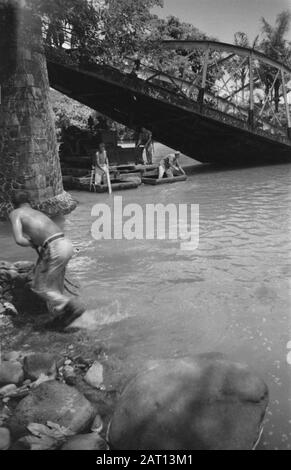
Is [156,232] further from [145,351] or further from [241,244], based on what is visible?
[145,351]

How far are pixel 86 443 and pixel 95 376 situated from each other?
934 mm

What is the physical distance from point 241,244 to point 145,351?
15.0 ft

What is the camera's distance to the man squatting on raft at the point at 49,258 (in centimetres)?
502

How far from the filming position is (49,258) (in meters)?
5.00

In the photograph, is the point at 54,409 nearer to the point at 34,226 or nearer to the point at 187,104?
the point at 34,226

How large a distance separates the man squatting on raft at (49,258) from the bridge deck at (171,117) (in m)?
13.2

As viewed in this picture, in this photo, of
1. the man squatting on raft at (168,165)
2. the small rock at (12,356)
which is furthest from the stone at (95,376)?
the man squatting on raft at (168,165)

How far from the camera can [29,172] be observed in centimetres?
1122

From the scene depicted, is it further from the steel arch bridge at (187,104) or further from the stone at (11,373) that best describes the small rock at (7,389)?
the steel arch bridge at (187,104)

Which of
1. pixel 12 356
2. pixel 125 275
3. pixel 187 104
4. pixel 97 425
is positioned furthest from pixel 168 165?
pixel 97 425

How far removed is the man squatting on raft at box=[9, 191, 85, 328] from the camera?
5020 mm

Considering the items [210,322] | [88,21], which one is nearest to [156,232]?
[210,322]

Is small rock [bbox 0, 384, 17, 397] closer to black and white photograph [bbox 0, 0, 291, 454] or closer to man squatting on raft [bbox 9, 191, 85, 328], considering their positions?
black and white photograph [bbox 0, 0, 291, 454]

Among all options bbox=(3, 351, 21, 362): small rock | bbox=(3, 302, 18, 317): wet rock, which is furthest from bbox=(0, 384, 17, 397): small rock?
bbox=(3, 302, 18, 317): wet rock
